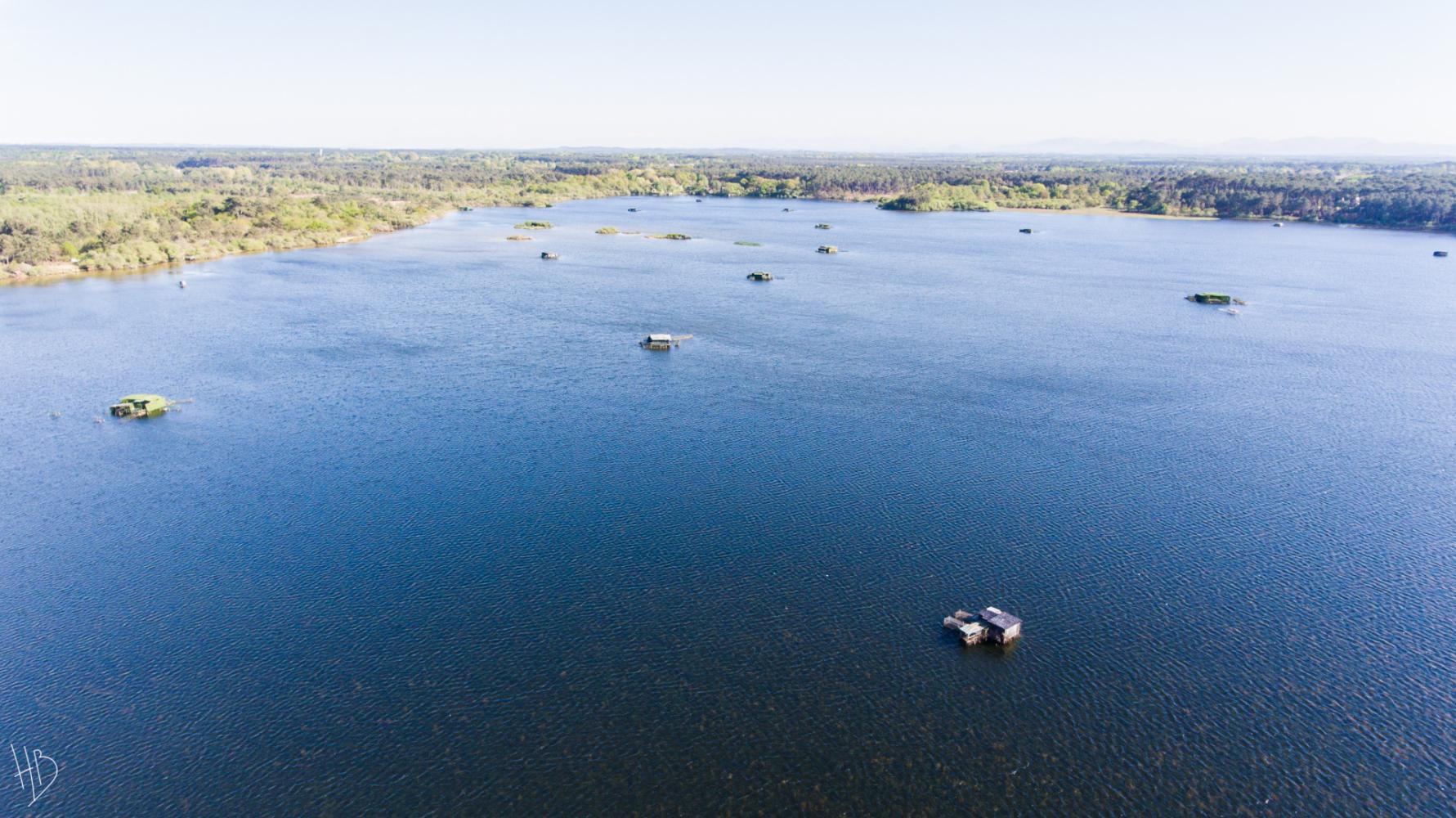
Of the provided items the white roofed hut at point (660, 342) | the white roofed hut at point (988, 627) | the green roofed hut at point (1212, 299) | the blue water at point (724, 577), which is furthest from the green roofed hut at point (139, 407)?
the green roofed hut at point (1212, 299)

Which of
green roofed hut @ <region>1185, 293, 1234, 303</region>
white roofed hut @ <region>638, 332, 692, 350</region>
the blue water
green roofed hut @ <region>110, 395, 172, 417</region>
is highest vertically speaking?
green roofed hut @ <region>1185, 293, 1234, 303</region>

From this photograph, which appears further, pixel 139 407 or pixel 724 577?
pixel 139 407

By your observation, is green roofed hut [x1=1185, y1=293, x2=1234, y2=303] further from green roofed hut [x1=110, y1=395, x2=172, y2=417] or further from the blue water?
green roofed hut [x1=110, y1=395, x2=172, y2=417]

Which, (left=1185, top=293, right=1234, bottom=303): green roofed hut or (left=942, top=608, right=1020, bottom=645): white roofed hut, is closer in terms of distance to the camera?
(left=942, top=608, right=1020, bottom=645): white roofed hut

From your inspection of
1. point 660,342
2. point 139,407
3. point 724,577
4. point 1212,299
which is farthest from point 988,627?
point 1212,299

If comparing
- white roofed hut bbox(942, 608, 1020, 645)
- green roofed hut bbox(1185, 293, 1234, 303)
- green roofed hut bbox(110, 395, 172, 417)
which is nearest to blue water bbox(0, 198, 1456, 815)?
white roofed hut bbox(942, 608, 1020, 645)

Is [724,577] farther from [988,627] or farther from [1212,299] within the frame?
Answer: [1212,299]
